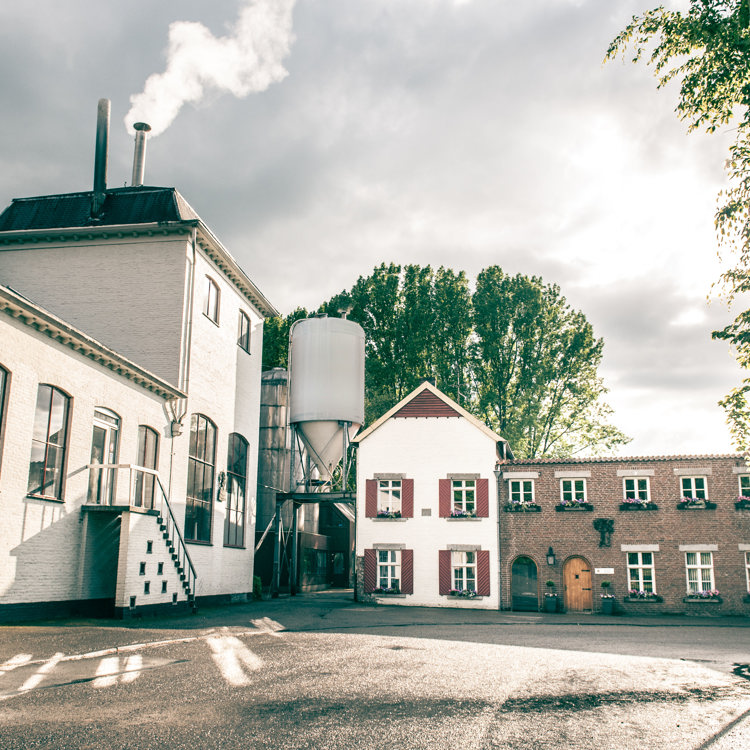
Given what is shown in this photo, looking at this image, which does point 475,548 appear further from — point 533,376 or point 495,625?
point 533,376

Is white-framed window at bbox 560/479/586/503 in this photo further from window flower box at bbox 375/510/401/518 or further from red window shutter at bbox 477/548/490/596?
window flower box at bbox 375/510/401/518

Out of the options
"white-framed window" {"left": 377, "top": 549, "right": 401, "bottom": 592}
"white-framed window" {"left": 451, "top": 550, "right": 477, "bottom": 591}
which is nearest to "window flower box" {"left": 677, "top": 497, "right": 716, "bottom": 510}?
"white-framed window" {"left": 451, "top": 550, "right": 477, "bottom": 591}

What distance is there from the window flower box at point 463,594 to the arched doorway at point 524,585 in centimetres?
152

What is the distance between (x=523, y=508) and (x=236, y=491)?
11152mm

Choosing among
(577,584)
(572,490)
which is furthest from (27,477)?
(577,584)

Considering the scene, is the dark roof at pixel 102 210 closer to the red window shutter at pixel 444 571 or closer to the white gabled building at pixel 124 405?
the white gabled building at pixel 124 405

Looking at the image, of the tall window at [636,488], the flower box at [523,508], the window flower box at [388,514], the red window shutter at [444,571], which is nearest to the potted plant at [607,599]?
the tall window at [636,488]

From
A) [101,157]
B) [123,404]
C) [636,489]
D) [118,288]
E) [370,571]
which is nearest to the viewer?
[123,404]

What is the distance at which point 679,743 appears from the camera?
6.69 m

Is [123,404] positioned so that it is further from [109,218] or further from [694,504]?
[694,504]

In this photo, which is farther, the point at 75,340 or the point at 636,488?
the point at 636,488

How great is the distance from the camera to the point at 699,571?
28047 mm

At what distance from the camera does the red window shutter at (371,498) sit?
103 ft

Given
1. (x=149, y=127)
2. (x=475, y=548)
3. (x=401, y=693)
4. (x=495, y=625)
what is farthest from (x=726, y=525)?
(x=149, y=127)
